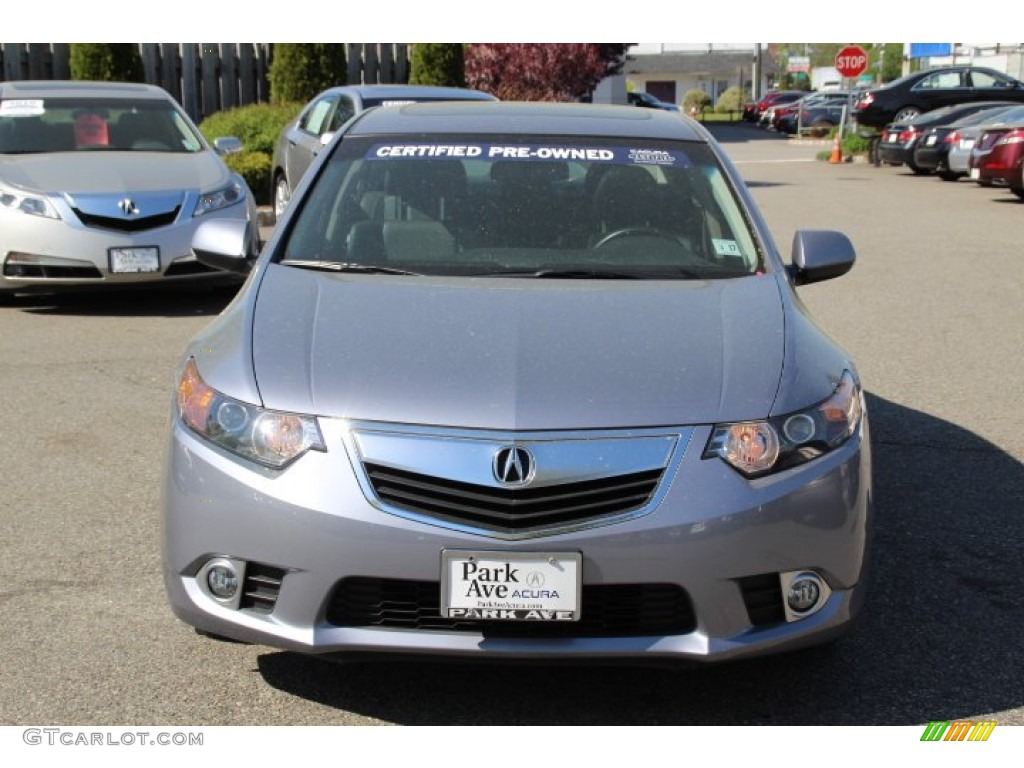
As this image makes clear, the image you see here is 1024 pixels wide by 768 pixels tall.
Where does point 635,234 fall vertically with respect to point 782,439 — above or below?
above

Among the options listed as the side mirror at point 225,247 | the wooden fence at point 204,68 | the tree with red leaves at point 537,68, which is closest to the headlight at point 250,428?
the side mirror at point 225,247

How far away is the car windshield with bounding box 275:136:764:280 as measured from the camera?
477 cm

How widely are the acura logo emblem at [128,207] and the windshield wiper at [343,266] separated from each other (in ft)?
18.1


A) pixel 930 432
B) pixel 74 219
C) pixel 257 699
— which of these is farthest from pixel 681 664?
pixel 74 219

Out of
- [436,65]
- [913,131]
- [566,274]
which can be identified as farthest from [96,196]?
[913,131]

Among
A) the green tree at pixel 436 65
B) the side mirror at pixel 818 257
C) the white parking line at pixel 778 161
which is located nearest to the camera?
the side mirror at pixel 818 257

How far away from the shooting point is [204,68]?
26906 millimetres

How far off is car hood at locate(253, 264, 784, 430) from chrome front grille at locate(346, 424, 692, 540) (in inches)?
2.1

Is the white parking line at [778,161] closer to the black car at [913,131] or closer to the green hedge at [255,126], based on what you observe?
the black car at [913,131]

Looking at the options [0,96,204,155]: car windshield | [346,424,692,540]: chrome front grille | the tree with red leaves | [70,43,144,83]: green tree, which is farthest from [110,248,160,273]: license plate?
the tree with red leaves

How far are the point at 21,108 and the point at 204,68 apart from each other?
1652 cm

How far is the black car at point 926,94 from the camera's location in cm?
3250

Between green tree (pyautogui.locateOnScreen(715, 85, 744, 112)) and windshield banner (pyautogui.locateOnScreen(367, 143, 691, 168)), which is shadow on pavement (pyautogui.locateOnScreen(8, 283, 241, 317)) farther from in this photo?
green tree (pyautogui.locateOnScreen(715, 85, 744, 112))

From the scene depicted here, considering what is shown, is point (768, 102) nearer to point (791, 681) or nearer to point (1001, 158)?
point (1001, 158)
